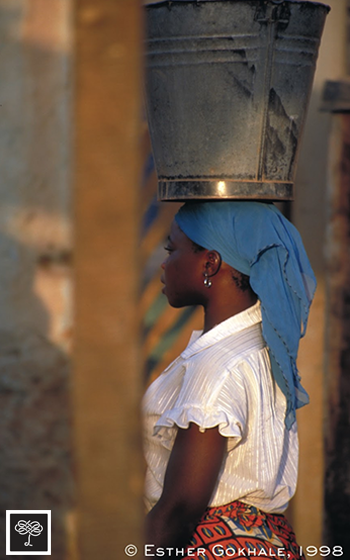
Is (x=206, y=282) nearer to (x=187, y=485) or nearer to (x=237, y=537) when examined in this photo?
(x=187, y=485)

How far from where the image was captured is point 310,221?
3180mm

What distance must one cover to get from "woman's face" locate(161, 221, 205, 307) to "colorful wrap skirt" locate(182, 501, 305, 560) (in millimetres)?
514

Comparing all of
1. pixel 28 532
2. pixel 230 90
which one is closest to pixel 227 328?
pixel 230 90

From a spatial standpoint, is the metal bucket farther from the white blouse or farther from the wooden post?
the wooden post

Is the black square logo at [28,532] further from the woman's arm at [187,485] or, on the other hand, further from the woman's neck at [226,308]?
the woman's neck at [226,308]

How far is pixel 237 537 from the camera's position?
1.74m

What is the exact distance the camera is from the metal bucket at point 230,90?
5.75ft

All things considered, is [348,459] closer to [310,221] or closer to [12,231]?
[310,221]

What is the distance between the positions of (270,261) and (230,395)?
0.34 m

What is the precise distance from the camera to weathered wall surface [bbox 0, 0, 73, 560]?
93cm

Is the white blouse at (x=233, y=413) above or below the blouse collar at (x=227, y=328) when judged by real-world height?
below

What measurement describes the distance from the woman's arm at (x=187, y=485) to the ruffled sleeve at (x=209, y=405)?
2cm

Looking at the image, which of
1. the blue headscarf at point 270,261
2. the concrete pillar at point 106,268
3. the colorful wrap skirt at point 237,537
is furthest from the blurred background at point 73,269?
the blue headscarf at point 270,261

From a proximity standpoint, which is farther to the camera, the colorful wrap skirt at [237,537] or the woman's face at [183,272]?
the woman's face at [183,272]
